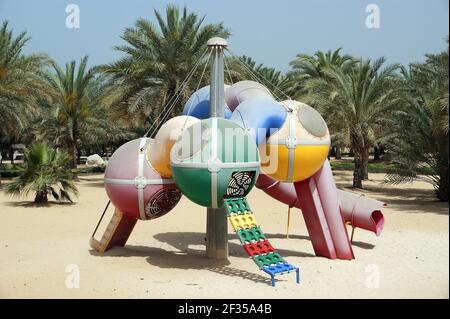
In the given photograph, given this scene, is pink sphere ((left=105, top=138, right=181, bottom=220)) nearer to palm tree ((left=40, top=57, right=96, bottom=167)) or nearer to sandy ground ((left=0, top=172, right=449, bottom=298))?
sandy ground ((left=0, top=172, right=449, bottom=298))

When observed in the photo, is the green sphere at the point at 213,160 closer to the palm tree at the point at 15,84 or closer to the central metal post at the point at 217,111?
the central metal post at the point at 217,111

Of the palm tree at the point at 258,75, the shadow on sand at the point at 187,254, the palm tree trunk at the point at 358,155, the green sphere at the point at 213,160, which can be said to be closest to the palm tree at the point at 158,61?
the palm tree at the point at 258,75

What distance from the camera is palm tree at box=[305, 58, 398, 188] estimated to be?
21391 mm

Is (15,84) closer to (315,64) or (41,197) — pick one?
(41,197)

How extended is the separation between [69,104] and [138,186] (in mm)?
18367

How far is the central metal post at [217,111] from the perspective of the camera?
8.69 m

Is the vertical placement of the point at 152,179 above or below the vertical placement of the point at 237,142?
below

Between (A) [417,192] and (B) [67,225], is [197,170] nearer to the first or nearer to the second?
(B) [67,225]

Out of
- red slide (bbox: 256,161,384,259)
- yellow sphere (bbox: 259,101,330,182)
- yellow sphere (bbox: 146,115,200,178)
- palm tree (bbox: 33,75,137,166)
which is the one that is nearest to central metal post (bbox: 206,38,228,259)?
yellow sphere (bbox: 146,115,200,178)

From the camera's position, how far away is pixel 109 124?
28344 millimetres

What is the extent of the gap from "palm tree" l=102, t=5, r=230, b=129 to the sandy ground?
7.98 metres

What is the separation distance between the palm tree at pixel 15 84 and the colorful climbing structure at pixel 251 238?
1574 centimetres

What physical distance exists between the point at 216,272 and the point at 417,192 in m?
14.7
